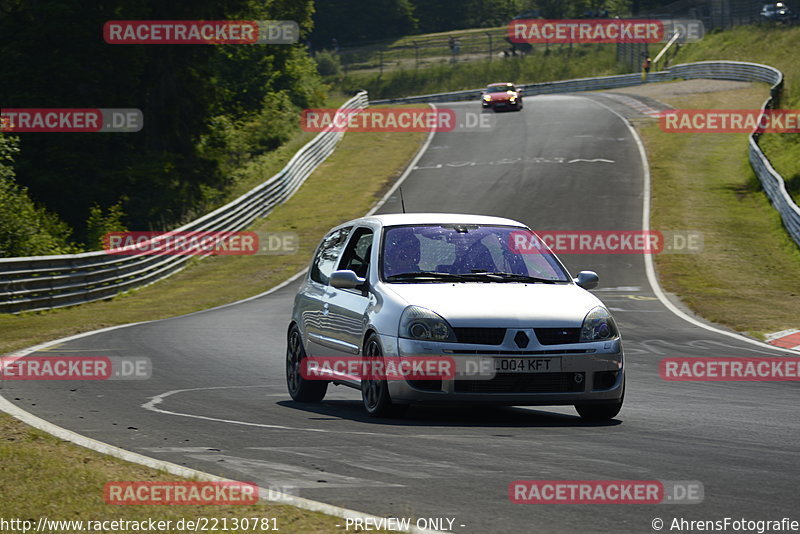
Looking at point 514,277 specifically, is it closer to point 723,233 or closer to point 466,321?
point 466,321

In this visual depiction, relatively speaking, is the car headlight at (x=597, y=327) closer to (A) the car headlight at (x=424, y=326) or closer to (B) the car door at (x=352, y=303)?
(A) the car headlight at (x=424, y=326)

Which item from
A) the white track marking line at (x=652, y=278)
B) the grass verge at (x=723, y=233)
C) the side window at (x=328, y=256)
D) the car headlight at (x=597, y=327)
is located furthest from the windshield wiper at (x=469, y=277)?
the grass verge at (x=723, y=233)

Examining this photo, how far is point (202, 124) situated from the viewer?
49000 mm

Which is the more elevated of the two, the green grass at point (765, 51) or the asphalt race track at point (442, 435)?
the green grass at point (765, 51)

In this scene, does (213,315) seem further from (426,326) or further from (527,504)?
(527,504)

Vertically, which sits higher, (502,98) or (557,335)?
(502,98)

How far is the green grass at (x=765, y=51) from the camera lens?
50781 millimetres

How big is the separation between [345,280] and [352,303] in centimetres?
34

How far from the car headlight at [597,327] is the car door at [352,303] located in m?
1.74

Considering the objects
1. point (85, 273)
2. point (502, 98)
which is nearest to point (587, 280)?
point (85, 273)

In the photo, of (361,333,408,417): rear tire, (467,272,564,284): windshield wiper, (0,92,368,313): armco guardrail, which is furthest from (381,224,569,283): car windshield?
(0,92,368,313): armco guardrail

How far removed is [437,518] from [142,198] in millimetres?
39870

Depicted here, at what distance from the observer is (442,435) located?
8.34 metres

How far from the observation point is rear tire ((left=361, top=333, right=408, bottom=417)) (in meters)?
9.23
